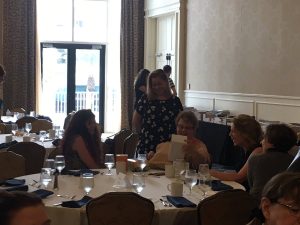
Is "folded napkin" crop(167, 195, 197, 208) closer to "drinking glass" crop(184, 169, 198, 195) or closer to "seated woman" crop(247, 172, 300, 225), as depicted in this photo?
"drinking glass" crop(184, 169, 198, 195)

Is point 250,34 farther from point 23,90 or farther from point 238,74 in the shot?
point 23,90

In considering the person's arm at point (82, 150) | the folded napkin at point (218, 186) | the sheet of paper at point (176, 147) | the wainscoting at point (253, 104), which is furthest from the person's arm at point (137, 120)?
the wainscoting at point (253, 104)

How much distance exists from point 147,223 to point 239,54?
6.32 meters

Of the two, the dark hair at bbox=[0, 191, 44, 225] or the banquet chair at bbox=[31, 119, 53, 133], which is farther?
the banquet chair at bbox=[31, 119, 53, 133]

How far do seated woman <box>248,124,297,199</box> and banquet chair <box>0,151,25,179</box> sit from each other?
2129mm

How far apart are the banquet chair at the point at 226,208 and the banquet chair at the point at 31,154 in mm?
2637

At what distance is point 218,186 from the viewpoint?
4078mm

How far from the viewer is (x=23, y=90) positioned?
12.0 m

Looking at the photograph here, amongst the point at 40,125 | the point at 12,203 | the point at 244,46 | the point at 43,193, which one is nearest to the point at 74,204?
the point at 43,193

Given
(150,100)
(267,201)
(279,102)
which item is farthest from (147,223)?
(279,102)

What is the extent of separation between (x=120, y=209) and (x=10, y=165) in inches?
71.5

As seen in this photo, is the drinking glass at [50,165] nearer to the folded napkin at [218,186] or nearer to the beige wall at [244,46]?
the folded napkin at [218,186]

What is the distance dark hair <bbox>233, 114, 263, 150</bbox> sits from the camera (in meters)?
4.43

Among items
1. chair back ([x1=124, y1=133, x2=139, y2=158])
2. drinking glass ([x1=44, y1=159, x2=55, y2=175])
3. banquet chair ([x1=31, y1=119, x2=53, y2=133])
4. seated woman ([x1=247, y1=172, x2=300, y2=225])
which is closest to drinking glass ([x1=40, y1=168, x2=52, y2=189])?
drinking glass ([x1=44, y1=159, x2=55, y2=175])
